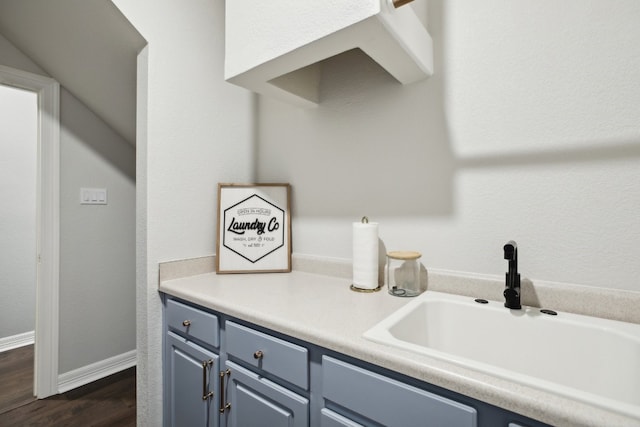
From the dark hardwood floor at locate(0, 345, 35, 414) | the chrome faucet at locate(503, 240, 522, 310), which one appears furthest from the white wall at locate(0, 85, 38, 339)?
the chrome faucet at locate(503, 240, 522, 310)

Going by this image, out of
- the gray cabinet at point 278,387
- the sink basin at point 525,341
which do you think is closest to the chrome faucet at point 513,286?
the sink basin at point 525,341

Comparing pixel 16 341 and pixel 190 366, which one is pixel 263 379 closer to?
pixel 190 366

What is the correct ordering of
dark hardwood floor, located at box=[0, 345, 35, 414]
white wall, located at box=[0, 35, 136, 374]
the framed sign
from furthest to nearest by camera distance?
white wall, located at box=[0, 35, 136, 374] → dark hardwood floor, located at box=[0, 345, 35, 414] → the framed sign

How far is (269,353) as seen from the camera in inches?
37.4

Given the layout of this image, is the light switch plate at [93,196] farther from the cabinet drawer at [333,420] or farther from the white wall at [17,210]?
the cabinet drawer at [333,420]

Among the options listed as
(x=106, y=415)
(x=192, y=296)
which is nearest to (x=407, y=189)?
(x=192, y=296)

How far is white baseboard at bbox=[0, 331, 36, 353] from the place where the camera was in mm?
2551

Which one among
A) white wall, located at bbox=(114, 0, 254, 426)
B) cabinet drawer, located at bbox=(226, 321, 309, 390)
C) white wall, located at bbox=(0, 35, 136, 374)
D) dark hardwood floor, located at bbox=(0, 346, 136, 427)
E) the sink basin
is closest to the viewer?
the sink basin

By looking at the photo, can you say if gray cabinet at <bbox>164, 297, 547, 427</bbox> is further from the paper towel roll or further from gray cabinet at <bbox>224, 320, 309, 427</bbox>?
the paper towel roll

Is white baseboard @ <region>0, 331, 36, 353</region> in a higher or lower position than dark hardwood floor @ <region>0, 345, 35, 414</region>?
higher

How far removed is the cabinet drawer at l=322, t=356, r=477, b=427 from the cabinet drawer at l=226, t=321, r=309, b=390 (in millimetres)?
80

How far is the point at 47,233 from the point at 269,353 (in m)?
1.81

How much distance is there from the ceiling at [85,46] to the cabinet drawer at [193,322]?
1.16 meters

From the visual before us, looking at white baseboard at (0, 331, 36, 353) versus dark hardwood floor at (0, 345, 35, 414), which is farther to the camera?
white baseboard at (0, 331, 36, 353)
